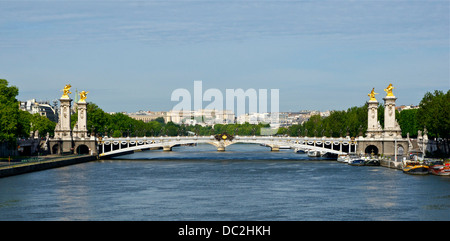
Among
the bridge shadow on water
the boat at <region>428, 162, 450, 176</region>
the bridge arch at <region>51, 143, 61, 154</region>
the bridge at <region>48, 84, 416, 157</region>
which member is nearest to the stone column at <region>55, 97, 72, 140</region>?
the bridge at <region>48, 84, 416, 157</region>

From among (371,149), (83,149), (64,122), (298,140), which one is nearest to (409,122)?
(371,149)

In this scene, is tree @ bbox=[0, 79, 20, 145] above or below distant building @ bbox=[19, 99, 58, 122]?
below

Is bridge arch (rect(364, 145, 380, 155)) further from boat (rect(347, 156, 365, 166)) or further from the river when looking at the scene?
the river

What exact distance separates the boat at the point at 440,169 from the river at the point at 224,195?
1.49 metres

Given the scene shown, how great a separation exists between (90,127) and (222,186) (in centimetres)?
5641

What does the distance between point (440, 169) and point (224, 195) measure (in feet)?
63.4

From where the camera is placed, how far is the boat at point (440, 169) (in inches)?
2233

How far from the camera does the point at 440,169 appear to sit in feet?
187

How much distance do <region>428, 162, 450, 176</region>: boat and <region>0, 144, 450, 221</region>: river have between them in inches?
58.8

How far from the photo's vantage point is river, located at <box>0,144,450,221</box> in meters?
37.8

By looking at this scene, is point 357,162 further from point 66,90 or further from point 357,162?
point 66,90

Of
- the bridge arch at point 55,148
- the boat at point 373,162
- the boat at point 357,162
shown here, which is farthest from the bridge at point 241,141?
the boat at point 373,162
